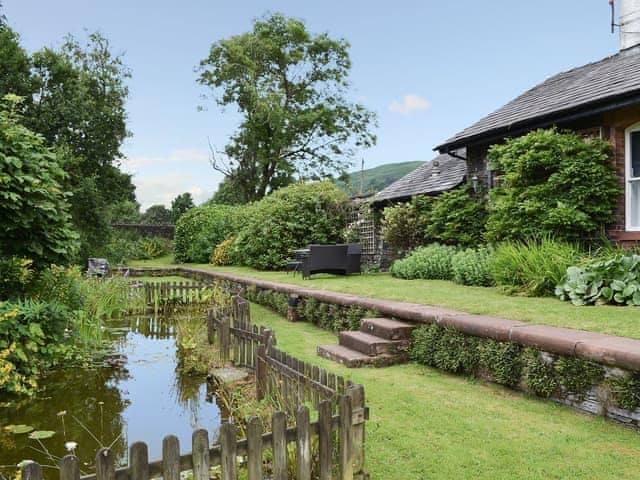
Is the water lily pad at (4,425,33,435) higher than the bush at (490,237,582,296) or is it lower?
lower

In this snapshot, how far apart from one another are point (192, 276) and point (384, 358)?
1371 cm

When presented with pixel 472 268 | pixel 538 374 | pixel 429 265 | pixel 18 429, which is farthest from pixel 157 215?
pixel 538 374

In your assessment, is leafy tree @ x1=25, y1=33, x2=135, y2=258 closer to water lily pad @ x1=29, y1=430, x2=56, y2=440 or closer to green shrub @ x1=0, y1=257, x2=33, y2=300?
green shrub @ x1=0, y1=257, x2=33, y2=300

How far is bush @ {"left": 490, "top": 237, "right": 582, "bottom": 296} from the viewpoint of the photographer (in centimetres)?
734

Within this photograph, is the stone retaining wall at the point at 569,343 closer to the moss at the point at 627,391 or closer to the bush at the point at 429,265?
the moss at the point at 627,391

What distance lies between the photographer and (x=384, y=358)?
5.93 metres

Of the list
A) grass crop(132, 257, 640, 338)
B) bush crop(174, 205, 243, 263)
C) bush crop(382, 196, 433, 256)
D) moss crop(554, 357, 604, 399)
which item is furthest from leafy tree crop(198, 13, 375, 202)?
moss crop(554, 357, 604, 399)

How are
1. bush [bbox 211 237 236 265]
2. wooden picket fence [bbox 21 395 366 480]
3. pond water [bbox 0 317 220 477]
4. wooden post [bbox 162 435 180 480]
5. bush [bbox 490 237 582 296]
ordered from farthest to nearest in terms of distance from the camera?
bush [bbox 211 237 236 265]
bush [bbox 490 237 582 296]
pond water [bbox 0 317 220 477]
wooden post [bbox 162 435 180 480]
wooden picket fence [bbox 21 395 366 480]

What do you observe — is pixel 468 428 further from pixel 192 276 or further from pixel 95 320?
pixel 192 276

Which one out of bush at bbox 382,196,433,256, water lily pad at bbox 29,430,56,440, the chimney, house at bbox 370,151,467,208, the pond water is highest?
the chimney

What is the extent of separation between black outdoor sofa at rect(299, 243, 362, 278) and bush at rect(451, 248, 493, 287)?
3280 millimetres

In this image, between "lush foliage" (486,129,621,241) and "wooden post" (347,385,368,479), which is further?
"lush foliage" (486,129,621,241)

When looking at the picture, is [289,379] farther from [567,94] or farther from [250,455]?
[567,94]

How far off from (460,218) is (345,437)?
8885mm
